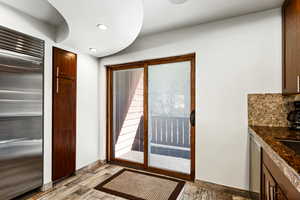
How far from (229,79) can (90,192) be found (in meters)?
2.55

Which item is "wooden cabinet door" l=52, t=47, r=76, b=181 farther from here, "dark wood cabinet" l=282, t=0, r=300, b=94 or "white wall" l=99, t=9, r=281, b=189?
"dark wood cabinet" l=282, t=0, r=300, b=94

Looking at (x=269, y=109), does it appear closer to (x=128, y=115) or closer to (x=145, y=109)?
(x=145, y=109)

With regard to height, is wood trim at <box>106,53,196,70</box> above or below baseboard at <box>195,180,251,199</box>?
above

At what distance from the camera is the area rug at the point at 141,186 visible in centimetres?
213

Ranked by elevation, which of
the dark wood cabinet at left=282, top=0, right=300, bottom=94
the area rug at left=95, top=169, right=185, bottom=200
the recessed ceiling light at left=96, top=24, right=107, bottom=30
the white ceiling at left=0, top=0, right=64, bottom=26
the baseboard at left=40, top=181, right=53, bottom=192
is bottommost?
the area rug at left=95, top=169, right=185, bottom=200

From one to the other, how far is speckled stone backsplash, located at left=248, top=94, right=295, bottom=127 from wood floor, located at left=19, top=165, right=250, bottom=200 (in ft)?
3.51

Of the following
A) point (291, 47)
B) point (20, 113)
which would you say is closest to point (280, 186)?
point (291, 47)

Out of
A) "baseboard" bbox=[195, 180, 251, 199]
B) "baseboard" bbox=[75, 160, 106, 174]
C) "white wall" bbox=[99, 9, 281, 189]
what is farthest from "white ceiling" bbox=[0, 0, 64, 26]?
"baseboard" bbox=[195, 180, 251, 199]

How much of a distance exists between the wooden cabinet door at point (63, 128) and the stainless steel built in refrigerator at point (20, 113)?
0.21 m

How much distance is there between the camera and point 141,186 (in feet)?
7.70

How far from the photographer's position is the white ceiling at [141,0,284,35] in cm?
186

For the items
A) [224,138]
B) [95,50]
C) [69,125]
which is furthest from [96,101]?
[224,138]

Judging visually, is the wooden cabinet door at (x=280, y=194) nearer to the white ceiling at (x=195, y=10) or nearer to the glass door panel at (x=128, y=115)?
the white ceiling at (x=195, y=10)

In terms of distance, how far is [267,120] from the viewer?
6.63 ft
